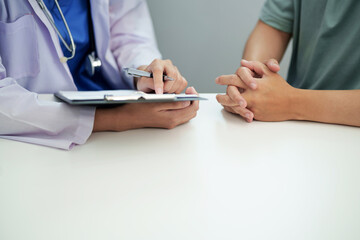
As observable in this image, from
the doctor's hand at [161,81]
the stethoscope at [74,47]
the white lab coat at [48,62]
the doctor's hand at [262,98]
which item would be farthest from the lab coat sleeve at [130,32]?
the doctor's hand at [262,98]

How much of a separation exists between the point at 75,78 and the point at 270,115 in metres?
0.62

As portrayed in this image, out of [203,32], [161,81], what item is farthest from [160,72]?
[203,32]

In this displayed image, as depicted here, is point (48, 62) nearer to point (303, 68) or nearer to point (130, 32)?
point (130, 32)

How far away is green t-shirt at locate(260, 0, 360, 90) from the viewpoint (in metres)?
0.86

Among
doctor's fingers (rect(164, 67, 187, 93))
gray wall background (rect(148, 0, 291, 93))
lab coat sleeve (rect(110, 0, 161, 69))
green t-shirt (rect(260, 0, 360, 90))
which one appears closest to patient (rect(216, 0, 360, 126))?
green t-shirt (rect(260, 0, 360, 90))

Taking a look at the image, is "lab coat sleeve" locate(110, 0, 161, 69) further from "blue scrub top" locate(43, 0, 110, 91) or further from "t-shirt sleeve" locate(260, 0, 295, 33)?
"t-shirt sleeve" locate(260, 0, 295, 33)

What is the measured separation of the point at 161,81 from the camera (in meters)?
0.71

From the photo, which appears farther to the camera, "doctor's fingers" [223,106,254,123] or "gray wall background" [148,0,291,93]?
"gray wall background" [148,0,291,93]

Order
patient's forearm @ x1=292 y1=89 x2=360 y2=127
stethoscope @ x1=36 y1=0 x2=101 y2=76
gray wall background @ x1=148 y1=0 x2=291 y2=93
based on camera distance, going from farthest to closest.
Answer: gray wall background @ x1=148 y1=0 x2=291 y2=93 → stethoscope @ x1=36 y1=0 x2=101 y2=76 → patient's forearm @ x1=292 y1=89 x2=360 y2=127

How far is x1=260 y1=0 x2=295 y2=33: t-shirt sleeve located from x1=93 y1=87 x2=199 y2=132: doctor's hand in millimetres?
580

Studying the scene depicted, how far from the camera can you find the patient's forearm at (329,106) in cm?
69

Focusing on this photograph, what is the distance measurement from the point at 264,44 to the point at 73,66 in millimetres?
623

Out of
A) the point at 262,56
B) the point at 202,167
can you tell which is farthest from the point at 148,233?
the point at 262,56

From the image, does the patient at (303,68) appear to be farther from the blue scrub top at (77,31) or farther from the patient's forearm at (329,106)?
the blue scrub top at (77,31)
